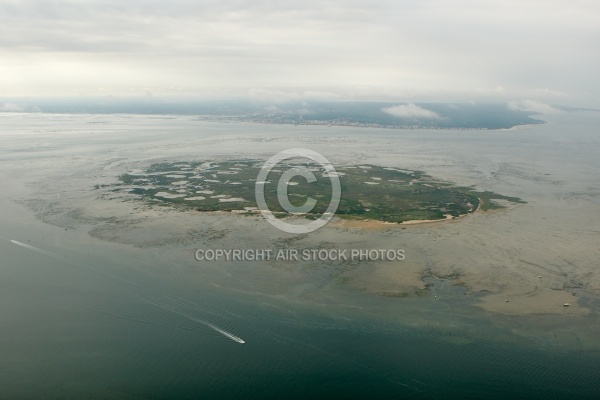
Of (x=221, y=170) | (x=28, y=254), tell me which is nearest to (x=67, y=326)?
(x=28, y=254)

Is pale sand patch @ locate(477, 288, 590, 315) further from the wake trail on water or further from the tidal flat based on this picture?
the wake trail on water

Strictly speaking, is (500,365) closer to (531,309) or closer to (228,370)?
(531,309)

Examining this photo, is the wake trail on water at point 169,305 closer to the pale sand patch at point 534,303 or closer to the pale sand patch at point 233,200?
the pale sand patch at point 534,303

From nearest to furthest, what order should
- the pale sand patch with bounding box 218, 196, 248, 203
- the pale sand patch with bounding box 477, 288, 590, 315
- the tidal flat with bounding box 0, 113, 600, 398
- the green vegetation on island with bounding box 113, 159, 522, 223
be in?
the tidal flat with bounding box 0, 113, 600, 398 → the pale sand patch with bounding box 477, 288, 590, 315 → the green vegetation on island with bounding box 113, 159, 522, 223 → the pale sand patch with bounding box 218, 196, 248, 203

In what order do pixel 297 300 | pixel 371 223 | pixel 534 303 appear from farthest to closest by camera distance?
pixel 371 223 < pixel 297 300 < pixel 534 303

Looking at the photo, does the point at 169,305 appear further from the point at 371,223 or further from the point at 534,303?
the point at 371,223

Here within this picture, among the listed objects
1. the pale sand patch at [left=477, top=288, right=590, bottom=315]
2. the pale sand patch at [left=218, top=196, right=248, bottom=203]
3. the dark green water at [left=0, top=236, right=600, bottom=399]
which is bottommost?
the dark green water at [left=0, top=236, right=600, bottom=399]

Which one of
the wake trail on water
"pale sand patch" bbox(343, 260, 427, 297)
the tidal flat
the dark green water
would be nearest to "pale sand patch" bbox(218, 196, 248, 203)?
the tidal flat

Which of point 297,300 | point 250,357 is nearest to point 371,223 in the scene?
point 297,300
